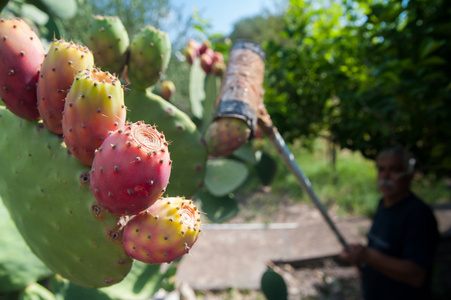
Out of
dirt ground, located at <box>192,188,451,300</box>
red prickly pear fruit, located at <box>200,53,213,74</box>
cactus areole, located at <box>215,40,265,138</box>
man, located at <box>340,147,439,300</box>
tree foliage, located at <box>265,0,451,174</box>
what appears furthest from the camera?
dirt ground, located at <box>192,188,451,300</box>

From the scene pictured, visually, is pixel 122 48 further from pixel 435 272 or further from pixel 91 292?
pixel 435 272

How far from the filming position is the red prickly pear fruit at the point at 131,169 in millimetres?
452

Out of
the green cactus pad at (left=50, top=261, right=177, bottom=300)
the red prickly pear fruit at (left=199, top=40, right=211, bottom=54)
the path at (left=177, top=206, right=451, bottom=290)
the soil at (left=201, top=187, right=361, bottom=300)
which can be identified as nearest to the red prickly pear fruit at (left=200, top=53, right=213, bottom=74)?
the red prickly pear fruit at (left=199, top=40, right=211, bottom=54)

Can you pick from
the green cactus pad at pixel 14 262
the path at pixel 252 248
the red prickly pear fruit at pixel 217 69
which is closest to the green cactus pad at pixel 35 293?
the green cactus pad at pixel 14 262

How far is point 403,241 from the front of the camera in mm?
1731

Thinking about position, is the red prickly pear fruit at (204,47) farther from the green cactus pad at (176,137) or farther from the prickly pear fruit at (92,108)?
the prickly pear fruit at (92,108)

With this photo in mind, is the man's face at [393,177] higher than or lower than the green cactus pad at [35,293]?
higher

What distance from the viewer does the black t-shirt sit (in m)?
1.63

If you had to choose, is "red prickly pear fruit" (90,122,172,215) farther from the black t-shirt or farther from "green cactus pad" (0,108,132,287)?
the black t-shirt

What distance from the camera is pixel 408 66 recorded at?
4.91 ft

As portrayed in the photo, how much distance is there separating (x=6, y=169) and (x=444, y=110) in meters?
1.68

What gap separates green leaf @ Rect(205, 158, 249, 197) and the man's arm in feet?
2.41

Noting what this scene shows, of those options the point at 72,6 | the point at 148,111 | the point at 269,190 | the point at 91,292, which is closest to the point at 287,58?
the point at 72,6

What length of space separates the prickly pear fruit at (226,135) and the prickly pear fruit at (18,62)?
17.6 inches
